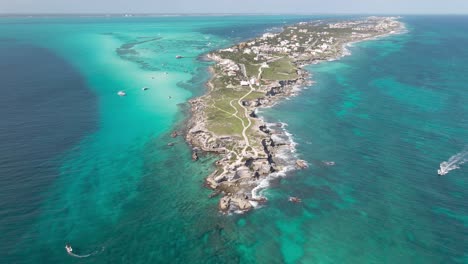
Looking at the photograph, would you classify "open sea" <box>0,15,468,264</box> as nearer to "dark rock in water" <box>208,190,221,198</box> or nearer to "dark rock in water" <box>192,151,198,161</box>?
"dark rock in water" <box>208,190,221,198</box>

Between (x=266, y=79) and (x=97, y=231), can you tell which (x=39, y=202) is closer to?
(x=97, y=231)

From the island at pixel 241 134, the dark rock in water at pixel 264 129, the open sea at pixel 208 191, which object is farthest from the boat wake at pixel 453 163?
the dark rock in water at pixel 264 129

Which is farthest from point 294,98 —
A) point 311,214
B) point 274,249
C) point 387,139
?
point 274,249

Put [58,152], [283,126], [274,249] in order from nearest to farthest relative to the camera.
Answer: [274,249] < [58,152] < [283,126]

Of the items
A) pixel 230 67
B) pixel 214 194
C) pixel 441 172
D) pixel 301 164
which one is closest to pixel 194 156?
pixel 214 194

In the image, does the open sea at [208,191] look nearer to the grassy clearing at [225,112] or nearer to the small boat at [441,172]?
the small boat at [441,172]

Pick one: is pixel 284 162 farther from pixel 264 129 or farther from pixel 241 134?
pixel 264 129
